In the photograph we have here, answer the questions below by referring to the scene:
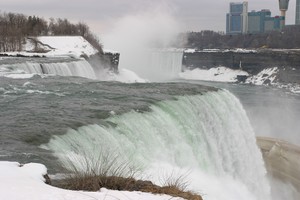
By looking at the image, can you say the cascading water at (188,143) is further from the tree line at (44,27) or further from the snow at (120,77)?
the tree line at (44,27)

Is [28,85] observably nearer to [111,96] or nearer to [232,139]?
[111,96]

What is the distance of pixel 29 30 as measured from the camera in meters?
Answer: 46.3

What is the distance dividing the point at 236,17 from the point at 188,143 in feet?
516

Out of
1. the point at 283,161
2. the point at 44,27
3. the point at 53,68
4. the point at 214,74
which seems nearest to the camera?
the point at 283,161

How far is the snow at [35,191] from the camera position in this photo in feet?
11.6

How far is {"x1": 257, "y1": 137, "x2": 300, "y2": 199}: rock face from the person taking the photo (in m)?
17.0

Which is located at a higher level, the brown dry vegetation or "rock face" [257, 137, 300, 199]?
the brown dry vegetation

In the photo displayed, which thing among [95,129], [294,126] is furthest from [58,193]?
[294,126]

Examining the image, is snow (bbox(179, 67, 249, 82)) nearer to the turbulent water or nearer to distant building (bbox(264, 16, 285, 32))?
the turbulent water

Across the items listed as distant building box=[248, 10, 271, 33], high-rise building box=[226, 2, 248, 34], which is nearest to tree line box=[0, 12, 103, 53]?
distant building box=[248, 10, 271, 33]

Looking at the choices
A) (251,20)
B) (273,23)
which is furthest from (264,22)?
(251,20)

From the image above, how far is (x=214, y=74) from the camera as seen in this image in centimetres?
6625

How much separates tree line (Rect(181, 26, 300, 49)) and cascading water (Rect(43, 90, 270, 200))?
275 feet

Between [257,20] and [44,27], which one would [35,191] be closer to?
[44,27]
